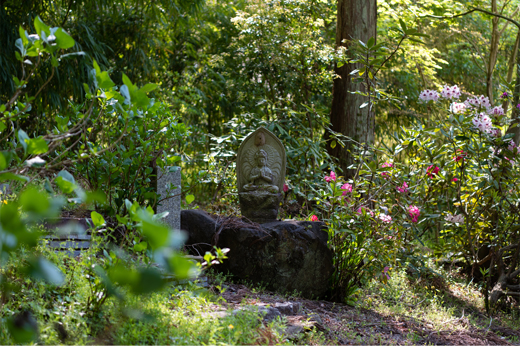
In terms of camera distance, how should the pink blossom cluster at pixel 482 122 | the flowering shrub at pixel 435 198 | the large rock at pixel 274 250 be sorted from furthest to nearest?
the pink blossom cluster at pixel 482 122 < the flowering shrub at pixel 435 198 < the large rock at pixel 274 250

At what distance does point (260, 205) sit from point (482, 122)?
2293mm

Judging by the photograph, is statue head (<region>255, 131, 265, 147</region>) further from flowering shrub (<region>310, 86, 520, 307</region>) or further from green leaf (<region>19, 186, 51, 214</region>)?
green leaf (<region>19, 186, 51, 214</region>)

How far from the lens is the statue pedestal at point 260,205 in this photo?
4.29 m

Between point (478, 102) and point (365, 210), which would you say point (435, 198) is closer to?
point (478, 102)

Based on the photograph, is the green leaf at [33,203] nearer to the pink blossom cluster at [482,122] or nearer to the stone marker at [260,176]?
the stone marker at [260,176]

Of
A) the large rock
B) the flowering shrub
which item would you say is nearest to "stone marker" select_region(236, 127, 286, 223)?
the large rock

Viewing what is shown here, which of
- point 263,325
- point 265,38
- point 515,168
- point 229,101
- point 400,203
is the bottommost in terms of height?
point 263,325

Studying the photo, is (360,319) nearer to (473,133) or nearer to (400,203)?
(400,203)

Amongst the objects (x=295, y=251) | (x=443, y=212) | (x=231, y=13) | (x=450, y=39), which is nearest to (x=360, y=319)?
(x=295, y=251)

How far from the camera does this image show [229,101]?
8.83m

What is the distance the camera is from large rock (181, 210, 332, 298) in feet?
12.7

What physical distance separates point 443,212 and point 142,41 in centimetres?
613

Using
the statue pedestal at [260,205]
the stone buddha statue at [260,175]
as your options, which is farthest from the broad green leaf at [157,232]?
the stone buddha statue at [260,175]

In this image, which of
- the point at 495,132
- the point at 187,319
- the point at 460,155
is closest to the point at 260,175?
the point at 460,155
